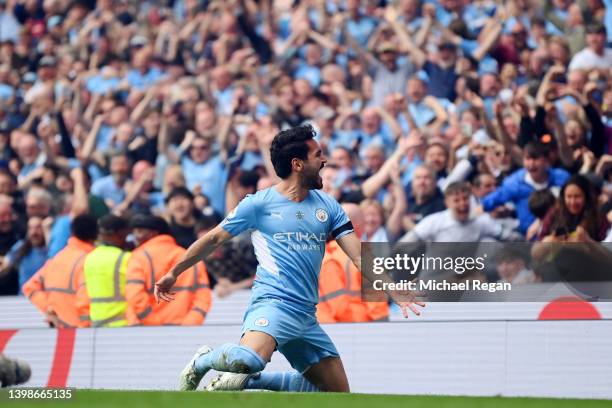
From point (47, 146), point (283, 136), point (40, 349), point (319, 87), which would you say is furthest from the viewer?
point (47, 146)

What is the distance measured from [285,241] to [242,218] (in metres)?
0.31

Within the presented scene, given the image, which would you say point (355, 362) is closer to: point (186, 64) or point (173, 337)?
point (173, 337)

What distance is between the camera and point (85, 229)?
1162cm

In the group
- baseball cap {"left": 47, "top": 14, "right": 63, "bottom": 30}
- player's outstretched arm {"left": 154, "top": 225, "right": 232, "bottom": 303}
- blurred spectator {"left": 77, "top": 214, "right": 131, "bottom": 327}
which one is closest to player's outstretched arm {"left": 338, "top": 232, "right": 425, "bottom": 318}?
player's outstretched arm {"left": 154, "top": 225, "right": 232, "bottom": 303}

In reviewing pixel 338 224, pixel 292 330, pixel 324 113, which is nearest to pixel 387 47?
pixel 324 113

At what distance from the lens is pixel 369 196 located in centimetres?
1289

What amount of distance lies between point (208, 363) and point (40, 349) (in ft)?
11.6

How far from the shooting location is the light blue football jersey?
7625mm

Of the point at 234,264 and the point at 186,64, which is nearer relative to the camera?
the point at 234,264

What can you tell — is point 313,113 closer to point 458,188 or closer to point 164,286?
point 458,188

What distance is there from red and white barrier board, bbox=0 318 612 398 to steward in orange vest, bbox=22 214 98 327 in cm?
62

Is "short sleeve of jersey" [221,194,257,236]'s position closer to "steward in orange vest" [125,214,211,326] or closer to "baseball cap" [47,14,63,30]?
"steward in orange vest" [125,214,211,326]

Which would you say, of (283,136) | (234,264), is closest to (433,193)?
(234,264)

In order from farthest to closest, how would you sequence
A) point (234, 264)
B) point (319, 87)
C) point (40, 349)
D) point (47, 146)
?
point (47, 146)
point (319, 87)
point (234, 264)
point (40, 349)
